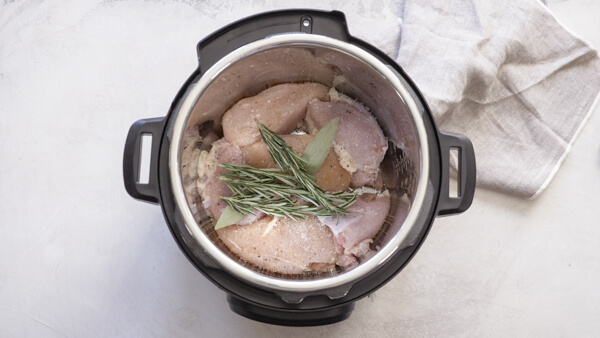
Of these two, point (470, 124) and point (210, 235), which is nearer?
point (210, 235)

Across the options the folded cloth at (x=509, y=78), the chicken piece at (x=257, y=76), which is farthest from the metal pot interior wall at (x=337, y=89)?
the folded cloth at (x=509, y=78)

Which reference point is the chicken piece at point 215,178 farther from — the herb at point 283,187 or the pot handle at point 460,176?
the pot handle at point 460,176

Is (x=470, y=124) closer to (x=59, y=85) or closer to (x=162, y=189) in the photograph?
Answer: (x=162, y=189)

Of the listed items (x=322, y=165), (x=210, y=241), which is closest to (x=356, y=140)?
(x=322, y=165)

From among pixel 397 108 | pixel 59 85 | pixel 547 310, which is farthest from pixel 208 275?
pixel 547 310

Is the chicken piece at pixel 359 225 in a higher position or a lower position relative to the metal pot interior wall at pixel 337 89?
lower

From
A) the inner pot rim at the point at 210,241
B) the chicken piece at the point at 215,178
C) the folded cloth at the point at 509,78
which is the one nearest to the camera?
the inner pot rim at the point at 210,241
